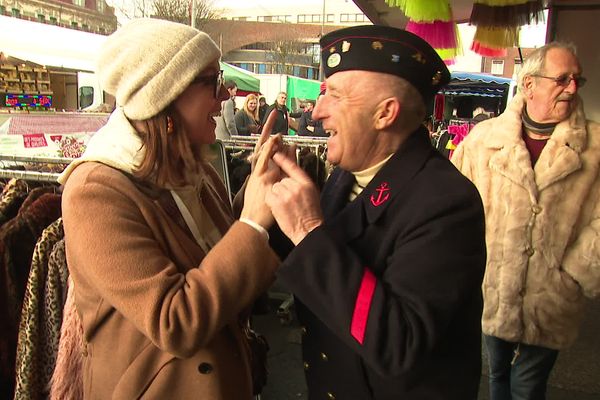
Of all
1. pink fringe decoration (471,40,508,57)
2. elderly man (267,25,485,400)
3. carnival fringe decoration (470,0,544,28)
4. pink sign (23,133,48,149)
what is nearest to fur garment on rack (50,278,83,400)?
elderly man (267,25,485,400)

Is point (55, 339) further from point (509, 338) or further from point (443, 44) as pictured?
point (443, 44)

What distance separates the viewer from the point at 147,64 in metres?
1.30

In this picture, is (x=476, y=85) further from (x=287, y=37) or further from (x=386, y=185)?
(x=287, y=37)

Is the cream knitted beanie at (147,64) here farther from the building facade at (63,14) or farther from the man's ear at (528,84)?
the building facade at (63,14)

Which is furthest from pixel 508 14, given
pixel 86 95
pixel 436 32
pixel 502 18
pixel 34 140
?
pixel 86 95

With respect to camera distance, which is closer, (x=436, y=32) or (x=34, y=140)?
(x=436, y=32)

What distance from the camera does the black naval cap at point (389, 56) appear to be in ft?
4.07

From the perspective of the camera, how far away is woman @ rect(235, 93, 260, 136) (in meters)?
7.77

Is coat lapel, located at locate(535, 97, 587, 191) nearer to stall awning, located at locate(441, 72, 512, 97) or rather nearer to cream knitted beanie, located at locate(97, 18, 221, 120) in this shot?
cream knitted beanie, located at locate(97, 18, 221, 120)

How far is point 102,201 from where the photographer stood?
3.99 feet

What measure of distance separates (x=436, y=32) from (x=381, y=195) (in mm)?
2915

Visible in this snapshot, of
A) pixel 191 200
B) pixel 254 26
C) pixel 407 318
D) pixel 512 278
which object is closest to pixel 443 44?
pixel 512 278

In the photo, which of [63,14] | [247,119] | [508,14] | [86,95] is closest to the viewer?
[508,14]

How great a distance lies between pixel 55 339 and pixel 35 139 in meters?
4.11
